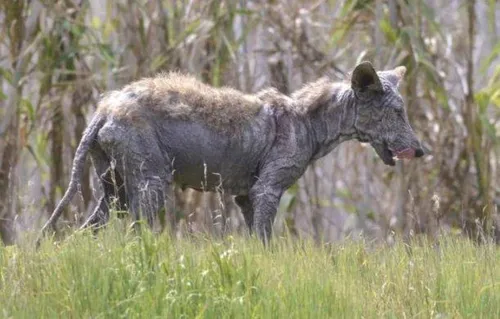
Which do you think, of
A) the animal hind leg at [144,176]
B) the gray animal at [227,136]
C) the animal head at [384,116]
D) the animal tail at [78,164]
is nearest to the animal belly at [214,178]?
the gray animal at [227,136]

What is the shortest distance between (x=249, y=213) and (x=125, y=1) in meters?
5.47

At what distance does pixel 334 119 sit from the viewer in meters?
11.0

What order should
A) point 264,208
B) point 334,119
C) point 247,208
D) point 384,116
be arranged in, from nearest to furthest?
point 264,208 → point 384,116 → point 247,208 → point 334,119

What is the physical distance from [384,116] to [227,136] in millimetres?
1270

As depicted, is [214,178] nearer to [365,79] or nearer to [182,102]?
[182,102]

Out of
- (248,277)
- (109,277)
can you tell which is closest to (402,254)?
(248,277)

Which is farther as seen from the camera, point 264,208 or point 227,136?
point 227,136

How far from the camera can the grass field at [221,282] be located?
7762 mm

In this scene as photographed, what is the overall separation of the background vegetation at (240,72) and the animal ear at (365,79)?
3.99m

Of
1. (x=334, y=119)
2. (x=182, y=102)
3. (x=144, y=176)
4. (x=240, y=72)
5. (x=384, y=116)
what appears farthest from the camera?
(x=240, y=72)

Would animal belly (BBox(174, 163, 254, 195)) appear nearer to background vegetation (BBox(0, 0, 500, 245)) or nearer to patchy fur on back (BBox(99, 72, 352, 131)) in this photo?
patchy fur on back (BBox(99, 72, 352, 131))

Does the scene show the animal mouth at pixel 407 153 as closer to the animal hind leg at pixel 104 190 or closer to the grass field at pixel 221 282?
the grass field at pixel 221 282

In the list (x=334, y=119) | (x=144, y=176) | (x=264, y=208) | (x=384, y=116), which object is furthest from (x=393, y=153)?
(x=144, y=176)

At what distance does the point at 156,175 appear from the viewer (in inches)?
391
